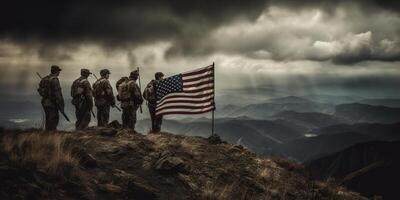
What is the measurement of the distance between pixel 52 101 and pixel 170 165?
725 cm

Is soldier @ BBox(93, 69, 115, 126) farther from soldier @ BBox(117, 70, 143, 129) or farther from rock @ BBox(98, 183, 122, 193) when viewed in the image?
rock @ BBox(98, 183, 122, 193)

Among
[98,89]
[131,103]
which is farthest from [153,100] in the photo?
[98,89]

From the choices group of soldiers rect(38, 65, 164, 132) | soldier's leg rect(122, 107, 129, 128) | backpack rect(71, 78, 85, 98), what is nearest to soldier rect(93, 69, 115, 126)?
group of soldiers rect(38, 65, 164, 132)

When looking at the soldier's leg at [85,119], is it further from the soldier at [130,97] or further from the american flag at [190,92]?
the american flag at [190,92]

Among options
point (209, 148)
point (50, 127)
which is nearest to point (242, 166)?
point (209, 148)

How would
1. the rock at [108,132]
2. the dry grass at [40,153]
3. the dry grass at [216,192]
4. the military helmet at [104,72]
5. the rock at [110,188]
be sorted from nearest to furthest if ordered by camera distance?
the dry grass at [40,153]
the rock at [110,188]
the dry grass at [216,192]
the rock at [108,132]
the military helmet at [104,72]

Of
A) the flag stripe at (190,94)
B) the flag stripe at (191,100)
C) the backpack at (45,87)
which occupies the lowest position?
the flag stripe at (191,100)

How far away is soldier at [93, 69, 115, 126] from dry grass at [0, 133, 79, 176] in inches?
303

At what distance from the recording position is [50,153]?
383 inches

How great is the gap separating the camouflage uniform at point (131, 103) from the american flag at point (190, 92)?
1.47m

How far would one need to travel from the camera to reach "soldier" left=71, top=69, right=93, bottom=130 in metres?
17.5

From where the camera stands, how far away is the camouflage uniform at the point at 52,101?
1576cm

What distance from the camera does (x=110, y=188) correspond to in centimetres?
899

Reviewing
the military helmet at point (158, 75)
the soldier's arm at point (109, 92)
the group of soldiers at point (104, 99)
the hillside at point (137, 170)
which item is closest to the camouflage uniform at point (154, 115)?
the group of soldiers at point (104, 99)
